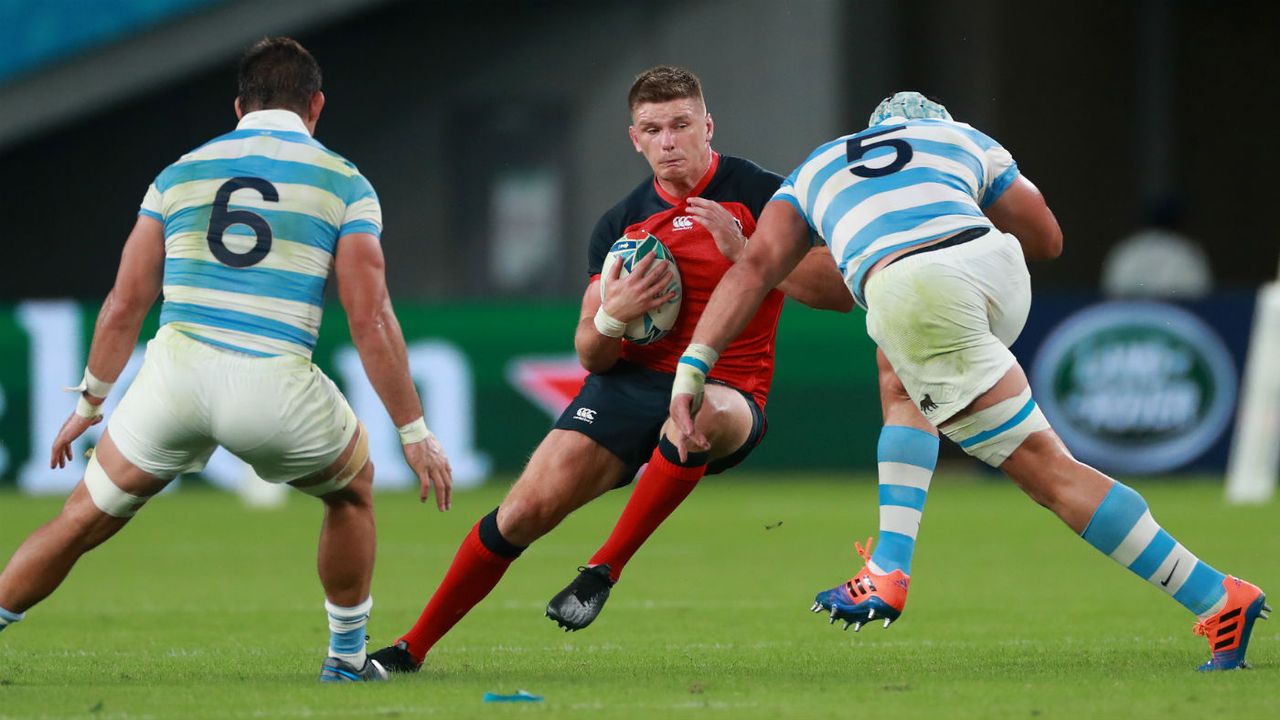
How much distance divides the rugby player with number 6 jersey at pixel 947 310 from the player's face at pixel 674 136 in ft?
1.36

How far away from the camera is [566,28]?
20438mm

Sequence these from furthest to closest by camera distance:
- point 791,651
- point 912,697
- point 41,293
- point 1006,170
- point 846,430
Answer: point 41,293 < point 846,430 < point 791,651 < point 1006,170 < point 912,697

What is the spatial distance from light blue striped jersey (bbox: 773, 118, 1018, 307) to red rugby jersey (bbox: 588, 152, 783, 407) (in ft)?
1.32

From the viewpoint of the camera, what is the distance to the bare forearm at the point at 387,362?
18.8 ft

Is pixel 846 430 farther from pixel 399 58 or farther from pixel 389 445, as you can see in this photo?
pixel 399 58

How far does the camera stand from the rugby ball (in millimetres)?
6430

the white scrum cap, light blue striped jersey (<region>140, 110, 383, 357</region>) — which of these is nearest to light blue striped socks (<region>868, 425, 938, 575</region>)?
the white scrum cap

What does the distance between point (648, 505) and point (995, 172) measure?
5.20ft

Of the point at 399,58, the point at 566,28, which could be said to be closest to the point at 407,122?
the point at 399,58

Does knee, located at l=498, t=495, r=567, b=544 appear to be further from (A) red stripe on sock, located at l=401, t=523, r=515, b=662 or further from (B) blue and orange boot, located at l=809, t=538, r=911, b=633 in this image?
(B) blue and orange boot, located at l=809, t=538, r=911, b=633

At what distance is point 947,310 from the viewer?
6.00 meters

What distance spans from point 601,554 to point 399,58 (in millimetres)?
14818

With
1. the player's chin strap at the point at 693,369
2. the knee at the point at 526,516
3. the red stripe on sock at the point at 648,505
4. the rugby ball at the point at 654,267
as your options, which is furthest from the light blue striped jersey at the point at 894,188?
the knee at the point at 526,516

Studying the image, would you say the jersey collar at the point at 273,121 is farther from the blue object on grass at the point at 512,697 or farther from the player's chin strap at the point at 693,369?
the blue object on grass at the point at 512,697
